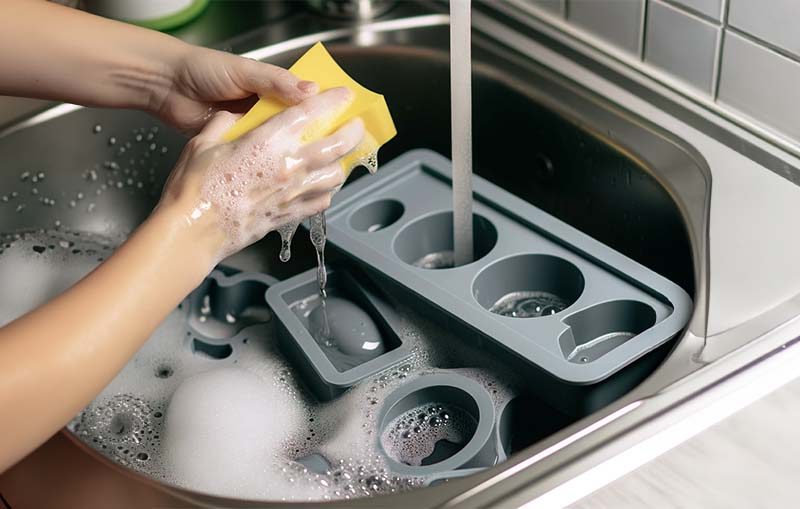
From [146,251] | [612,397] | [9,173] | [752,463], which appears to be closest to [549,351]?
[612,397]

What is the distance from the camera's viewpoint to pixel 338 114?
2.68 feet

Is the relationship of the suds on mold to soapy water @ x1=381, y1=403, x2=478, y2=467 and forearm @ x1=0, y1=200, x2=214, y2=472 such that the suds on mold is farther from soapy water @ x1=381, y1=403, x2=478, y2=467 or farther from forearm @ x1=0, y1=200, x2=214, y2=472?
forearm @ x1=0, y1=200, x2=214, y2=472

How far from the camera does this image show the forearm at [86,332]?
66 centimetres

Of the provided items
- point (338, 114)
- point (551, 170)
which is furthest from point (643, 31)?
point (338, 114)

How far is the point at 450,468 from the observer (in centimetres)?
81

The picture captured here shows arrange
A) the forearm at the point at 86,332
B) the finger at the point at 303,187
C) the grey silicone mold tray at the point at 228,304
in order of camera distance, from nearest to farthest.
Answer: the forearm at the point at 86,332 → the finger at the point at 303,187 → the grey silicone mold tray at the point at 228,304

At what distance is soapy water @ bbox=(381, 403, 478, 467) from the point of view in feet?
3.01

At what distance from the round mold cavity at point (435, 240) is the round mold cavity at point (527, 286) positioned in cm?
5

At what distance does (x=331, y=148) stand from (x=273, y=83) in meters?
0.09

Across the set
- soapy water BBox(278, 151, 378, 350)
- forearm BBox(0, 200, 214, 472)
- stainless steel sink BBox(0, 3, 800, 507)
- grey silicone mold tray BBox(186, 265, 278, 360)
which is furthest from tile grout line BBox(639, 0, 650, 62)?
forearm BBox(0, 200, 214, 472)

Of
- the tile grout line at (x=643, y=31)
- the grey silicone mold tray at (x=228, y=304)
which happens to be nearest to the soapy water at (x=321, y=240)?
the grey silicone mold tray at (x=228, y=304)

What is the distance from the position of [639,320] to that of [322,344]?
0.31 metres

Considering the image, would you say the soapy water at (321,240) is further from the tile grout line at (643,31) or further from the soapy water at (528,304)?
the tile grout line at (643,31)

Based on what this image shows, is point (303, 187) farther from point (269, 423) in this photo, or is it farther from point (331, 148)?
point (269, 423)
